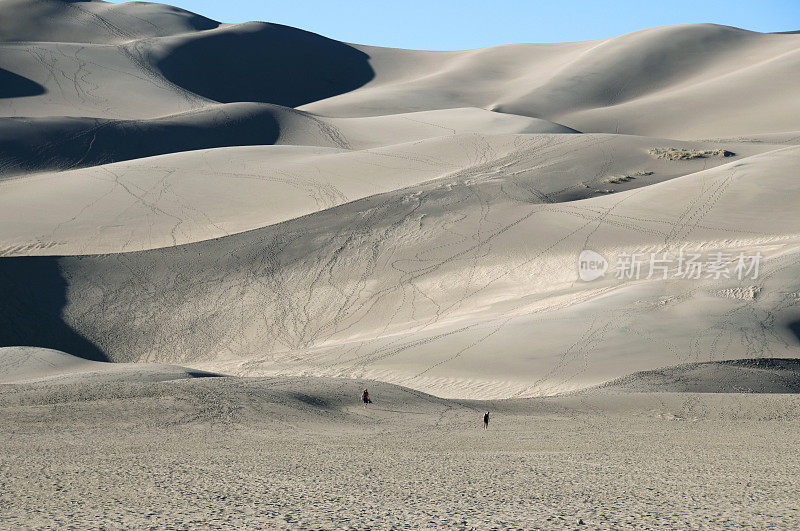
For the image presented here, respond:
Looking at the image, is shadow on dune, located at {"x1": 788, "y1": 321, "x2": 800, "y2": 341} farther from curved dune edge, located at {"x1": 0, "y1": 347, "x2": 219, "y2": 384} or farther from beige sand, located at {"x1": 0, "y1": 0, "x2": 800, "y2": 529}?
curved dune edge, located at {"x1": 0, "y1": 347, "x2": 219, "y2": 384}

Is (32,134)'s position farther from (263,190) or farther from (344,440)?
(344,440)

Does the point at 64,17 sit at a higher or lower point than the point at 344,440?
higher

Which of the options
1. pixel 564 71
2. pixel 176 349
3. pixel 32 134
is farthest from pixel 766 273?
pixel 564 71

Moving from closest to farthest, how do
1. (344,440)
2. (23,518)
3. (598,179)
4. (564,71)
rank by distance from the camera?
Result: (23,518)
(344,440)
(598,179)
(564,71)

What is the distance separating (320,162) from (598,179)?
1126 centimetres

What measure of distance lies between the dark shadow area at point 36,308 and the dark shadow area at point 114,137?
15.4m

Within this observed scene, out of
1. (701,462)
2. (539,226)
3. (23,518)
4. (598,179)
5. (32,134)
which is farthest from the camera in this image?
(32,134)

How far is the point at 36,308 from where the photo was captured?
26453mm

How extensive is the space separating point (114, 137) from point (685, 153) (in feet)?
97.2

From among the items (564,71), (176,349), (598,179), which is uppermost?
(564,71)

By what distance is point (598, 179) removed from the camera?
33.2 metres

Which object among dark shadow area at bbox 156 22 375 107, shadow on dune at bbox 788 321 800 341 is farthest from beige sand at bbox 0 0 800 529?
dark shadow area at bbox 156 22 375 107

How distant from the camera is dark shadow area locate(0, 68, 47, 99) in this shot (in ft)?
188


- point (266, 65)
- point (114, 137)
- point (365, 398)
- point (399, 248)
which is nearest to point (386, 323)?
point (399, 248)
